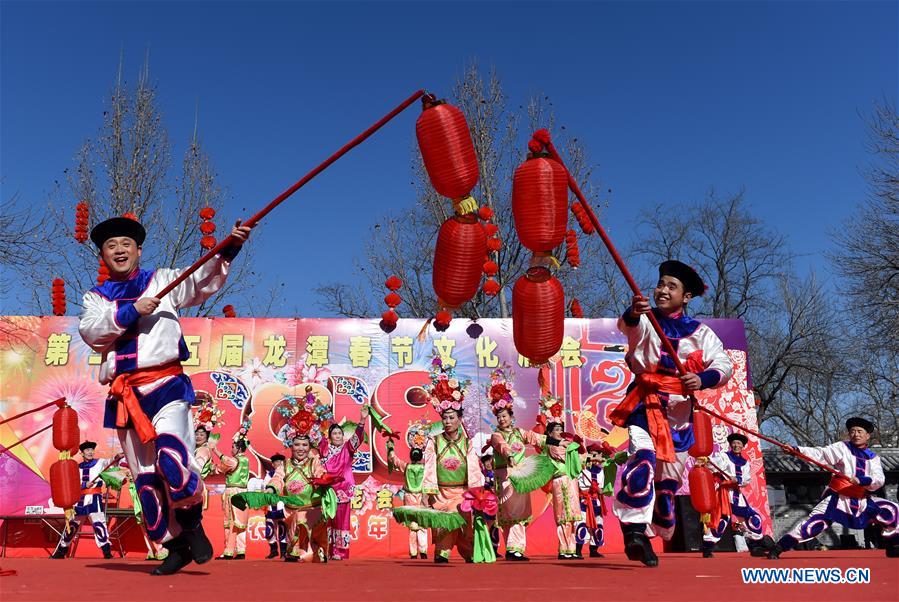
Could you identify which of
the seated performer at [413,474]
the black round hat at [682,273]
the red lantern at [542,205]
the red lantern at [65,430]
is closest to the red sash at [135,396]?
the red lantern at [65,430]

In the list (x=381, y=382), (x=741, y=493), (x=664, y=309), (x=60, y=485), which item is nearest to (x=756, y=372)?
(x=741, y=493)

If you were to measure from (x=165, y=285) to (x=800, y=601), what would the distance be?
12.3ft

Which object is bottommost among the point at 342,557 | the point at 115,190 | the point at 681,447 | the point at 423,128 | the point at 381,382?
the point at 342,557

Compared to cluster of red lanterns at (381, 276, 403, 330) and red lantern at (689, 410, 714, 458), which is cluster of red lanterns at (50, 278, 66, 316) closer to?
cluster of red lanterns at (381, 276, 403, 330)

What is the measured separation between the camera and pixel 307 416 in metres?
9.32

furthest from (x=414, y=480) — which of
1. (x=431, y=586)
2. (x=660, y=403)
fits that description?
(x=431, y=586)

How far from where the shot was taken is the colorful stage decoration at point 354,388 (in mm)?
11266

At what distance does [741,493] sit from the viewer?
424 inches

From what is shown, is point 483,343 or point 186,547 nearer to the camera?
point 186,547

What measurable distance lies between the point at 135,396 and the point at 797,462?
47.5 feet

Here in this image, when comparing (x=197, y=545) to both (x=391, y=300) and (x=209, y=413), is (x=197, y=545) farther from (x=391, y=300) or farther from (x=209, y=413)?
(x=391, y=300)

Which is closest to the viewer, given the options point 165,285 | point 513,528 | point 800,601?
point 800,601

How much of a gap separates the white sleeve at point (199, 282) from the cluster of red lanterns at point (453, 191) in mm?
1730

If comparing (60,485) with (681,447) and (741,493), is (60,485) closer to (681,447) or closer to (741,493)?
(681,447)
